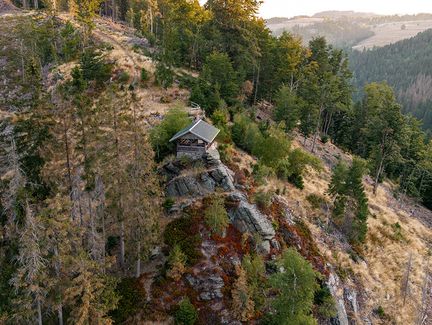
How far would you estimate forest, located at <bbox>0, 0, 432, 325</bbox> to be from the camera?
22.3 meters

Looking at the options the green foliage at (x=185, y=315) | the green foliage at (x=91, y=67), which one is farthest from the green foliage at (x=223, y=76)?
the green foliage at (x=185, y=315)

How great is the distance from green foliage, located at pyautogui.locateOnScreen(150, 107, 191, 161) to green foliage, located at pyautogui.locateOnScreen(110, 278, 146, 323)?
1421 centimetres

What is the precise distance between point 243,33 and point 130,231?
46.4 m

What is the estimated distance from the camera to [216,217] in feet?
104

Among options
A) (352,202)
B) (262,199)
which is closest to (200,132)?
(262,199)

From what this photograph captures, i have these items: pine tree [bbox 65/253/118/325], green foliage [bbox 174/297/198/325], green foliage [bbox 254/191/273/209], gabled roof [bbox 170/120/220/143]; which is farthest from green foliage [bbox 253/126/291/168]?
pine tree [bbox 65/253/118/325]

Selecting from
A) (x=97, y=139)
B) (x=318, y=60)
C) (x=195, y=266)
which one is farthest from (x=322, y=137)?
(x=97, y=139)

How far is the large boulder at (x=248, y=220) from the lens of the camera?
34.1 m

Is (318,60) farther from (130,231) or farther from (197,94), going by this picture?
(130,231)

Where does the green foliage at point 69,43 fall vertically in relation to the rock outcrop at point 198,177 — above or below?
above

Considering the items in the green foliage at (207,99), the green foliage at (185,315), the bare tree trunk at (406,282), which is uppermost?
the green foliage at (207,99)

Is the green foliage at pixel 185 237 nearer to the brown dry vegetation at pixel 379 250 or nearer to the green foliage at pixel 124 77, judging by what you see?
the brown dry vegetation at pixel 379 250

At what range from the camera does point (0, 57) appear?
71438 mm

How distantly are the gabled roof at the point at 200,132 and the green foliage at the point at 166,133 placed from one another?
1.62m
